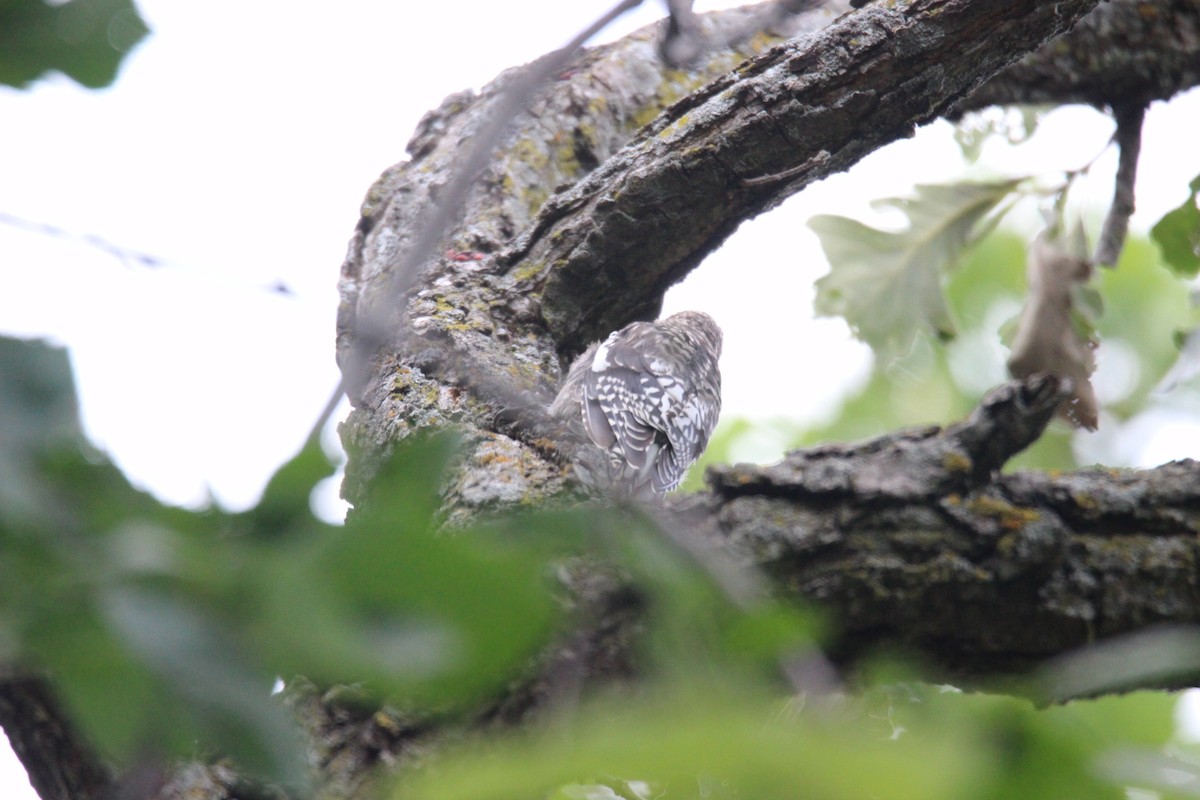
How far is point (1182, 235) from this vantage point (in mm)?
3588

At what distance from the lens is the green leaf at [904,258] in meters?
4.01

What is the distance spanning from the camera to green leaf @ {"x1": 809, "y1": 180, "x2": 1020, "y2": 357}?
4008 mm

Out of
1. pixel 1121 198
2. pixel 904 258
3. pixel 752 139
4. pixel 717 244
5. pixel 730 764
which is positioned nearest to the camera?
pixel 730 764

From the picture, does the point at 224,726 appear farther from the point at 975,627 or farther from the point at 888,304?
the point at 888,304

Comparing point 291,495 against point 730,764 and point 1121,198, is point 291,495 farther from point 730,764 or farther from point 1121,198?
point 1121,198

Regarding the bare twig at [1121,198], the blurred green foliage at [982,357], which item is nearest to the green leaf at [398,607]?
the bare twig at [1121,198]

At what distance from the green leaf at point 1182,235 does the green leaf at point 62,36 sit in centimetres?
347

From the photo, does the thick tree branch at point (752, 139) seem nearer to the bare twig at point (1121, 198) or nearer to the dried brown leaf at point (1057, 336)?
the dried brown leaf at point (1057, 336)

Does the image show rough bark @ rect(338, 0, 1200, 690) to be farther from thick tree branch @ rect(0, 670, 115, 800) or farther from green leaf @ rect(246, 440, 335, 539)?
thick tree branch @ rect(0, 670, 115, 800)

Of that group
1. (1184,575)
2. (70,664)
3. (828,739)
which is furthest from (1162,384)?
(70,664)

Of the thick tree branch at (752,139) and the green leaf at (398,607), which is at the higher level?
the thick tree branch at (752,139)

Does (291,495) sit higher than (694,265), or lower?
lower

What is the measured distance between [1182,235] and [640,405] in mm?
1990

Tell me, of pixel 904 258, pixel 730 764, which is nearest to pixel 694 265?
pixel 904 258
